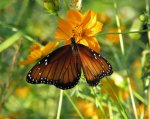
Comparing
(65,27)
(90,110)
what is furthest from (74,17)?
(90,110)

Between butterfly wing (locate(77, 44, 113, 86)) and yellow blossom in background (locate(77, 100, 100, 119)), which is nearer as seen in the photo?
butterfly wing (locate(77, 44, 113, 86))

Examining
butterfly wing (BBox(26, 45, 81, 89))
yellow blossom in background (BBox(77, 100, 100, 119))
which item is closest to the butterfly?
butterfly wing (BBox(26, 45, 81, 89))

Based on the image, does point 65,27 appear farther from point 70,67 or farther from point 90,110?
point 90,110

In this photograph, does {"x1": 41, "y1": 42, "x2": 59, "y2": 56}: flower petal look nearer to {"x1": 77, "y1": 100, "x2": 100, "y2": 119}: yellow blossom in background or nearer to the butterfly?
the butterfly

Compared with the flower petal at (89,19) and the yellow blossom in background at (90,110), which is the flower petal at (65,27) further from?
the yellow blossom in background at (90,110)

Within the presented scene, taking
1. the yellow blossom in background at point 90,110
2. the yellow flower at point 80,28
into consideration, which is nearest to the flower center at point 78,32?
the yellow flower at point 80,28

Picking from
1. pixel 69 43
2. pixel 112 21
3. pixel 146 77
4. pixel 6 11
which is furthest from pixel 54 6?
pixel 6 11
